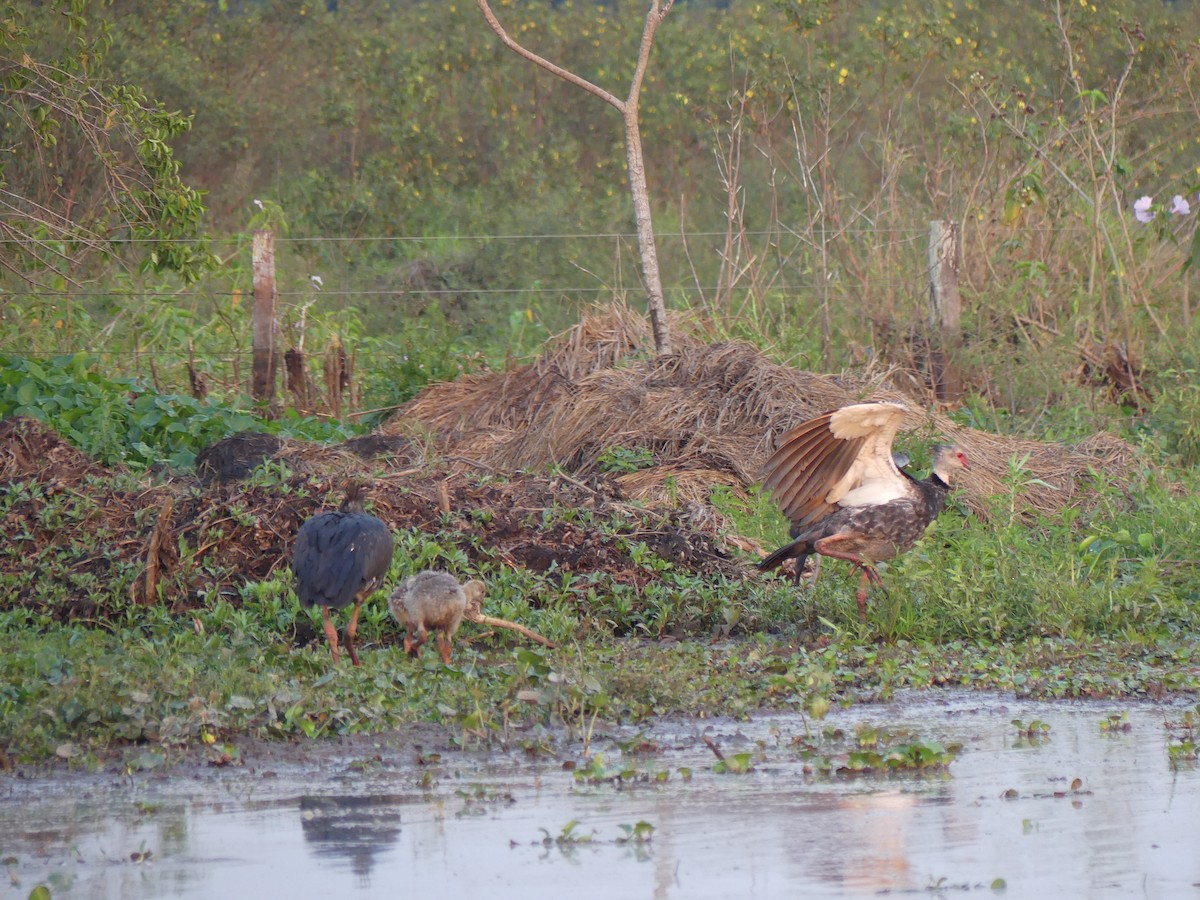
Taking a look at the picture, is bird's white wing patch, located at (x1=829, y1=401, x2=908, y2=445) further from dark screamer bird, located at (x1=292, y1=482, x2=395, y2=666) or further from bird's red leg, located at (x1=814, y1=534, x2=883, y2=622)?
dark screamer bird, located at (x1=292, y1=482, x2=395, y2=666)

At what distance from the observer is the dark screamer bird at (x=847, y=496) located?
7469 mm

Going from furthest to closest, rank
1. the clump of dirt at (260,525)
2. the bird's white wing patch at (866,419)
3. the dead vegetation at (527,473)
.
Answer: the dead vegetation at (527,473) → the clump of dirt at (260,525) → the bird's white wing patch at (866,419)

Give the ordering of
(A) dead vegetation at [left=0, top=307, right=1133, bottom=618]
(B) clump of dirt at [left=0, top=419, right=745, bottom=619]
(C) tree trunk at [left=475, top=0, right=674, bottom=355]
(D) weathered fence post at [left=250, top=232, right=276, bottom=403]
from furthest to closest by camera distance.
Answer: (D) weathered fence post at [left=250, top=232, right=276, bottom=403] → (C) tree trunk at [left=475, top=0, right=674, bottom=355] → (A) dead vegetation at [left=0, top=307, right=1133, bottom=618] → (B) clump of dirt at [left=0, top=419, right=745, bottom=619]

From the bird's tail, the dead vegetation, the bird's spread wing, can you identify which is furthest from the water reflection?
the bird's spread wing

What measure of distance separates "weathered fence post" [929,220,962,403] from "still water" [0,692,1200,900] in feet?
21.2

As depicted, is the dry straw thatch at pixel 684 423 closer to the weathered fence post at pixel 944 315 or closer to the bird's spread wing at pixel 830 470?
the weathered fence post at pixel 944 315

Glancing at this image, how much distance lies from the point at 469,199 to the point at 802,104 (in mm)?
4540

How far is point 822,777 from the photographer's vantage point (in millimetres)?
4816

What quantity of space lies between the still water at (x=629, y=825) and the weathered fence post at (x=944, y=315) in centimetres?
646

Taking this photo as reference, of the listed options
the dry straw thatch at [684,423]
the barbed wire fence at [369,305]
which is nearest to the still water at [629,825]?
the dry straw thatch at [684,423]

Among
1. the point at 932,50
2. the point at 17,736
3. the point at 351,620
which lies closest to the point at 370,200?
the point at 932,50

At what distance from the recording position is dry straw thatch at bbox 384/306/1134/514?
961 cm

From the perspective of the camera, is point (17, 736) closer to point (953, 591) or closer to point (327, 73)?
point (953, 591)

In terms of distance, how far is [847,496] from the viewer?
25.2 ft
